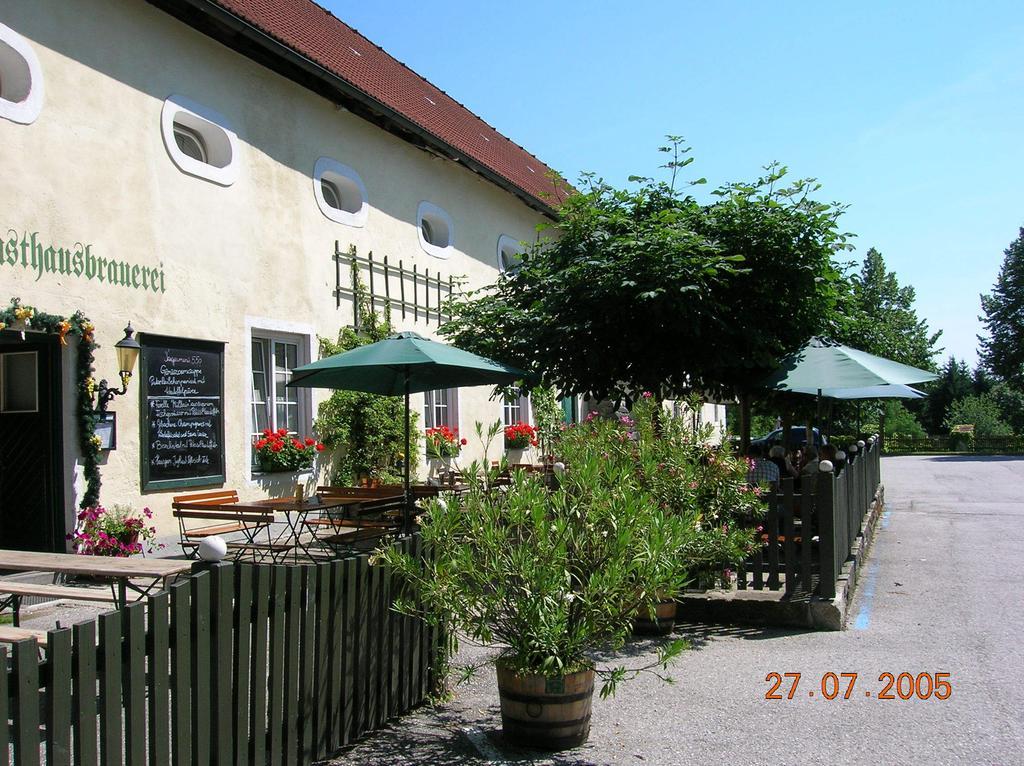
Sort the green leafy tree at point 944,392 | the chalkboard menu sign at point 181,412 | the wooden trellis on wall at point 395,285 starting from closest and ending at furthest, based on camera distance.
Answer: the chalkboard menu sign at point 181,412 → the wooden trellis on wall at point 395,285 → the green leafy tree at point 944,392

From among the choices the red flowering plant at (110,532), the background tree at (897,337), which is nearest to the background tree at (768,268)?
the red flowering plant at (110,532)

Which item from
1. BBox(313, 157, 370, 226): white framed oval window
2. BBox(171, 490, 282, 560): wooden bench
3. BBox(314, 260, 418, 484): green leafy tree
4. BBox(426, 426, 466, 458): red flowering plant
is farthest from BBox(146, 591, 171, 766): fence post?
BBox(426, 426, 466, 458): red flowering plant

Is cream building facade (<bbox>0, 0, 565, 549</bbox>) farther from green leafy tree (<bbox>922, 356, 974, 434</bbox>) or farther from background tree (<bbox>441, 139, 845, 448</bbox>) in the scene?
green leafy tree (<bbox>922, 356, 974, 434</bbox>)

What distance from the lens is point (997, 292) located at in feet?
162

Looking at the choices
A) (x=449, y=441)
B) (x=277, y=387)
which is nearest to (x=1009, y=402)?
(x=449, y=441)

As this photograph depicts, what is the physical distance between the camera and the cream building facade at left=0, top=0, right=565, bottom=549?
8.19 metres

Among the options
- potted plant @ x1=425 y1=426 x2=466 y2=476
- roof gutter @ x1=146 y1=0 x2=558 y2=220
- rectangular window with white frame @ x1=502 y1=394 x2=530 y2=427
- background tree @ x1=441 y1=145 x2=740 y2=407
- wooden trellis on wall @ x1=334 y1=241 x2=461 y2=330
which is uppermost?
roof gutter @ x1=146 y1=0 x2=558 y2=220

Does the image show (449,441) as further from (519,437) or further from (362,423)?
(519,437)

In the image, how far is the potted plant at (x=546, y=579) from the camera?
4031 millimetres

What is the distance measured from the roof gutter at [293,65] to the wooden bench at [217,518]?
521cm

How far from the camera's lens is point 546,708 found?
4254 mm

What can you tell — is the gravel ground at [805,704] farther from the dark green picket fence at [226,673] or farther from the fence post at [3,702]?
the fence post at [3,702]

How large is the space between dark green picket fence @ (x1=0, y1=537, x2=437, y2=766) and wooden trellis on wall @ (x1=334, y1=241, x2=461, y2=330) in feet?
25.0

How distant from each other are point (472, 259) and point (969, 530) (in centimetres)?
896
